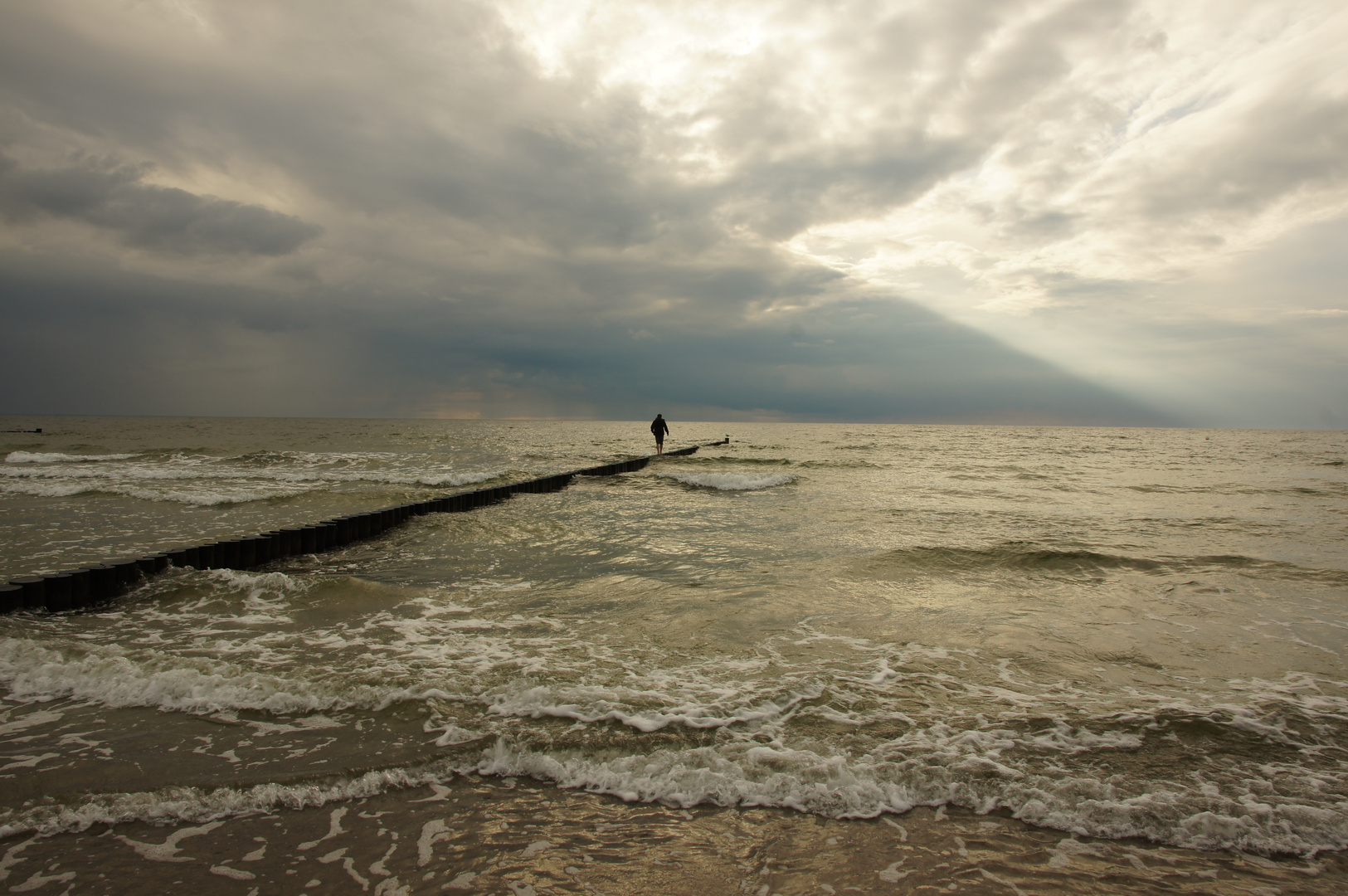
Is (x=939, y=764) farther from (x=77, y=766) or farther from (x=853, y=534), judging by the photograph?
(x=853, y=534)

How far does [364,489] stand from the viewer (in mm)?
18531

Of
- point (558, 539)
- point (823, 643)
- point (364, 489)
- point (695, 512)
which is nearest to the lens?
point (823, 643)

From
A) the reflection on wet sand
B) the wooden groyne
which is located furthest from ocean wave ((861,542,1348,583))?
the wooden groyne

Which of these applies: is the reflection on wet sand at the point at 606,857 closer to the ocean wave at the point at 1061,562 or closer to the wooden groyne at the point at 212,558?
the wooden groyne at the point at 212,558

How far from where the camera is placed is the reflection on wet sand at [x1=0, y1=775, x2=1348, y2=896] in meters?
2.43

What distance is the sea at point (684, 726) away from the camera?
8.55 ft

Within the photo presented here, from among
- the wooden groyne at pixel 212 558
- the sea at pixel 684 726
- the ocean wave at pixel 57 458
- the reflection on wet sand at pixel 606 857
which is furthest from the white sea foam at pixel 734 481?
the ocean wave at pixel 57 458

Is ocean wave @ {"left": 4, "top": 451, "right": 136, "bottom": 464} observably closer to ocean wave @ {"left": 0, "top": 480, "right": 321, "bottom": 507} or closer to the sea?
ocean wave @ {"left": 0, "top": 480, "right": 321, "bottom": 507}

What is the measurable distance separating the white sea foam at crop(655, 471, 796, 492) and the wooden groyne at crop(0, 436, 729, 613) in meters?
7.79

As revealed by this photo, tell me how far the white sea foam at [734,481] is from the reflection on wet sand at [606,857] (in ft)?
52.6

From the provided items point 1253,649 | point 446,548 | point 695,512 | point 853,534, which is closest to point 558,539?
point 446,548

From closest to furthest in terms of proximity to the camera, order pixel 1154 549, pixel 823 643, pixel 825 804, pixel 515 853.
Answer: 1. pixel 515 853
2. pixel 825 804
3. pixel 823 643
4. pixel 1154 549

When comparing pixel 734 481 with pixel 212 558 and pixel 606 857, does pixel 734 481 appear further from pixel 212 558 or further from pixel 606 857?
pixel 606 857

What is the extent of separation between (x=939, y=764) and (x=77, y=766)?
4.41 m
